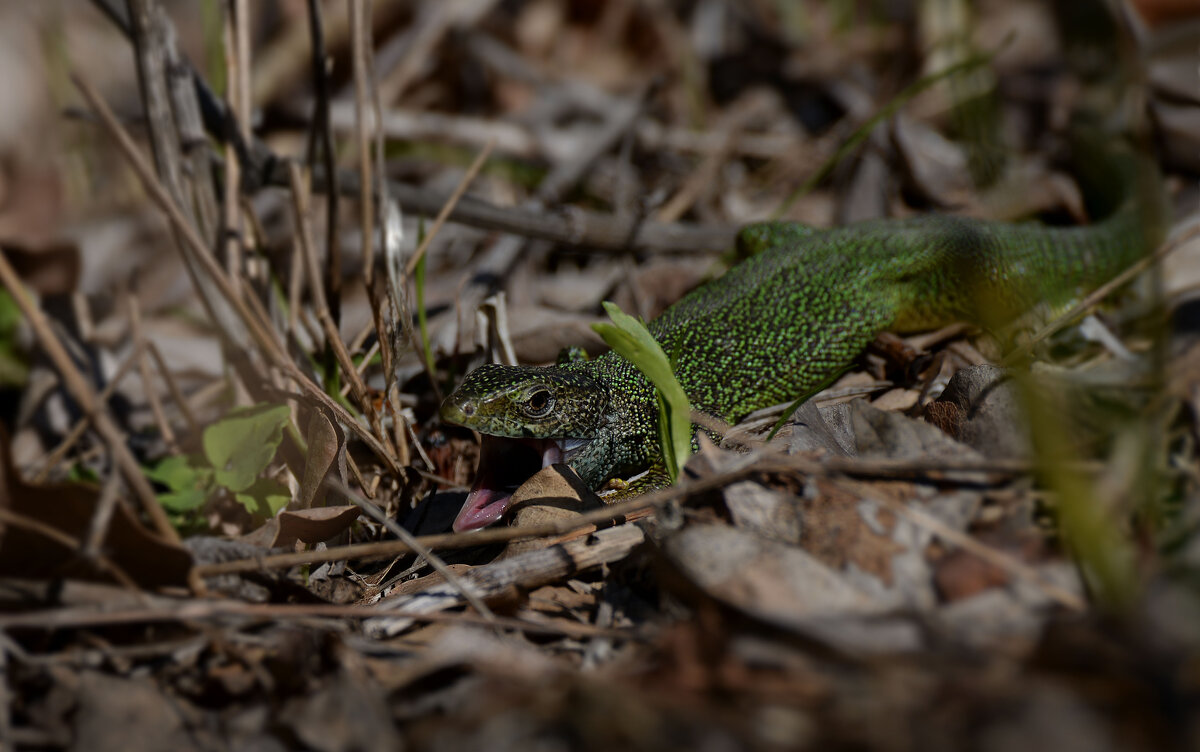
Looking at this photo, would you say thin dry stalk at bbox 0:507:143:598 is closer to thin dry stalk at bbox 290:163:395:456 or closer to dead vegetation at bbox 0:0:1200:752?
dead vegetation at bbox 0:0:1200:752

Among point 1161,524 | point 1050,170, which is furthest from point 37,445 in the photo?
point 1050,170

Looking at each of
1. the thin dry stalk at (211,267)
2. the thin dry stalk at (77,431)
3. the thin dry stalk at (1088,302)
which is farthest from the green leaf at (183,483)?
the thin dry stalk at (1088,302)

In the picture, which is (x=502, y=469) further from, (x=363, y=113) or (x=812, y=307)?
(x=812, y=307)

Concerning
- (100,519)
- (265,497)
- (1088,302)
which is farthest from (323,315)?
(1088,302)

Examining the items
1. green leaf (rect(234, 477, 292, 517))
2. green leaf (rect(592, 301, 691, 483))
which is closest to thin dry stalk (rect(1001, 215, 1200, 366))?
A: green leaf (rect(592, 301, 691, 483))

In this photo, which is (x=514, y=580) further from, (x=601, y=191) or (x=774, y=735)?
(x=601, y=191)

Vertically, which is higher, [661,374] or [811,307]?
[661,374]

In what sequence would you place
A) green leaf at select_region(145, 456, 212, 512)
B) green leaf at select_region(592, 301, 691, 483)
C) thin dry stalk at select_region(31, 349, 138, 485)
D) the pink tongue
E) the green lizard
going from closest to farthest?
green leaf at select_region(592, 301, 691, 483)
thin dry stalk at select_region(31, 349, 138, 485)
the pink tongue
green leaf at select_region(145, 456, 212, 512)
the green lizard
